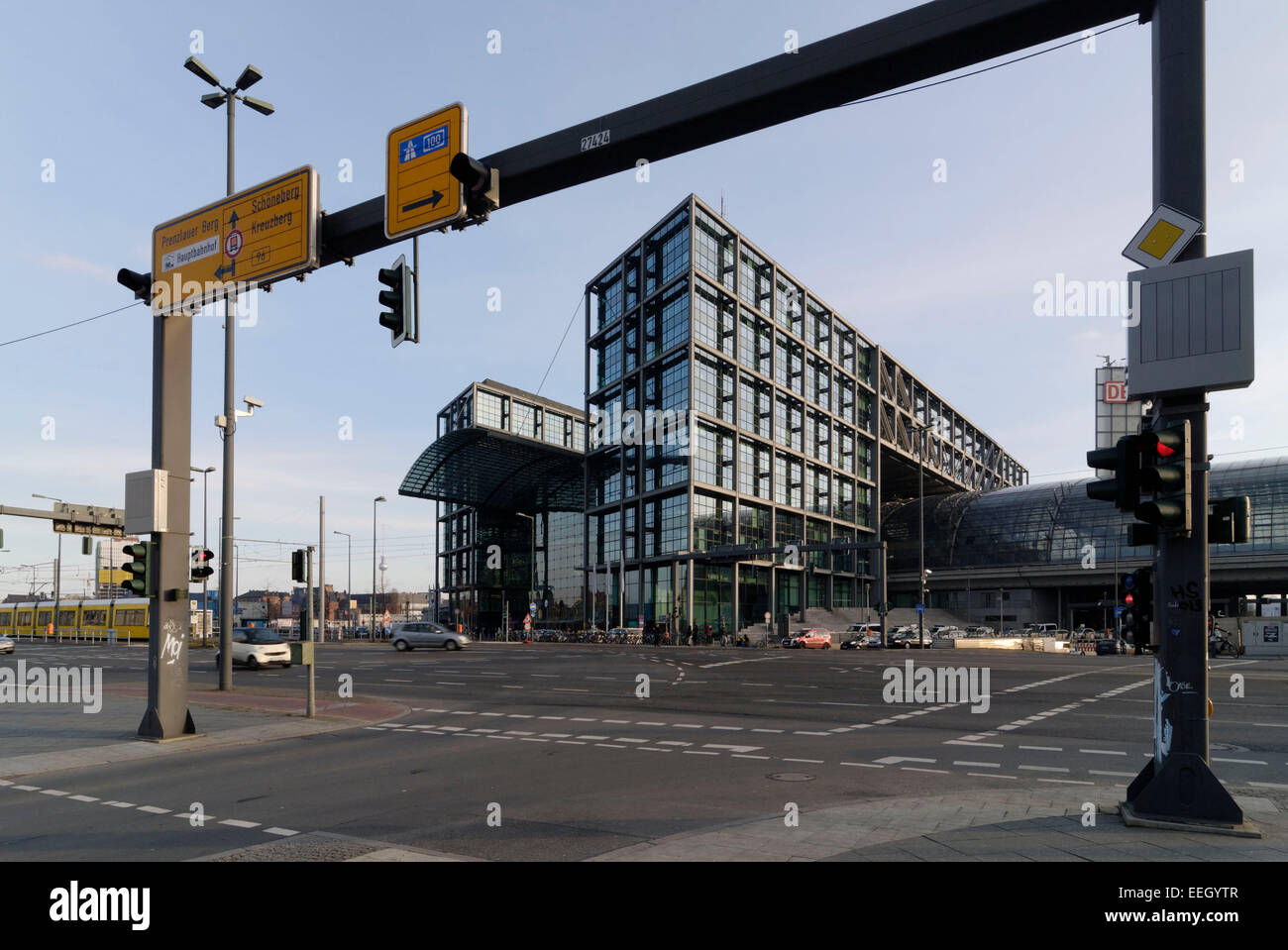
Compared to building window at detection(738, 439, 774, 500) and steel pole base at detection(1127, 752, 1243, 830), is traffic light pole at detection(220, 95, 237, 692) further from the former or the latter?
building window at detection(738, 439, 774, 500)

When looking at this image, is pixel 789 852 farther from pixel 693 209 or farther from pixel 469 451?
pixel 469 451

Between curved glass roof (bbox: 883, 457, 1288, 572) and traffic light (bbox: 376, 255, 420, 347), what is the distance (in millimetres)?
88925

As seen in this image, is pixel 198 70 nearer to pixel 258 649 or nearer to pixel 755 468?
pixel 258 649

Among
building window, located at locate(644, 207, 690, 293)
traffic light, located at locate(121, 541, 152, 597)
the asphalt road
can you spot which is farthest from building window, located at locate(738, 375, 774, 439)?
traffic light, located at locate(121, 541, 152, 597)

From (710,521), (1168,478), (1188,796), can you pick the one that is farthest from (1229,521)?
(710,521)

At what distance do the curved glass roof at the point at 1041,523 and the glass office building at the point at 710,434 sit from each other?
57.8 ft

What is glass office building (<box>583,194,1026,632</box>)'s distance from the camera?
7250 centimetres

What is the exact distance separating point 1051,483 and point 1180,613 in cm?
10473

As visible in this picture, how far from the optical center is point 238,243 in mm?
12453

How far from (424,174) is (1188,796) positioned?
9.78m

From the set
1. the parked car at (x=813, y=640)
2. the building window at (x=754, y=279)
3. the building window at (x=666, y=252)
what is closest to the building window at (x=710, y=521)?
the parked car at (x=813, y=640)

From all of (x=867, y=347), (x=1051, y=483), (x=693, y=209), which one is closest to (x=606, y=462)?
(x=693, y=209)

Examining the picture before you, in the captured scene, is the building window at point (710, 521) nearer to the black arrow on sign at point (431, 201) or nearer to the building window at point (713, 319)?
the building window at point (713, 319)

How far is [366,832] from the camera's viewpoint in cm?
765
